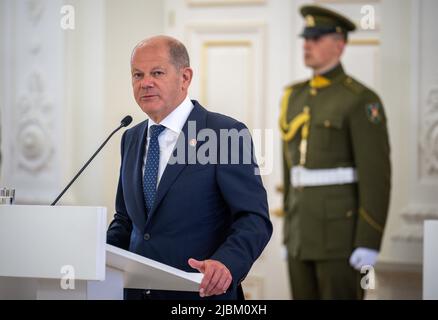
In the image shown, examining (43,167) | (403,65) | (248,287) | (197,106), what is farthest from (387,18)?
(197,106)

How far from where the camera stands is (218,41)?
4.30 metres

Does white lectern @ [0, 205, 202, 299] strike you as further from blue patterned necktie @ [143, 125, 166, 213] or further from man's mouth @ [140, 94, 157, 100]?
man's mouth @ [140, 94, 157, 100]

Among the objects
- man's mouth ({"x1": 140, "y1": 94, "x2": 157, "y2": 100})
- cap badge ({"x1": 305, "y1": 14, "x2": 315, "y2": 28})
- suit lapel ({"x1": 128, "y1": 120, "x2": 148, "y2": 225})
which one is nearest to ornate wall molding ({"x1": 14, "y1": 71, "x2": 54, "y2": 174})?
cap badge ({"x1": 305, "y1": 14, "x2": 315, "y2": 28})

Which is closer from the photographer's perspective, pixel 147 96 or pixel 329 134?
pixel 147 96

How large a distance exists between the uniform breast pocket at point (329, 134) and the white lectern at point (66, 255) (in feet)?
6.43

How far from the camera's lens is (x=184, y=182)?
6.06 feet

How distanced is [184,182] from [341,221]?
1.81 meters

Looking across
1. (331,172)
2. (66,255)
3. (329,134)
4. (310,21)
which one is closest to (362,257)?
(331,172)

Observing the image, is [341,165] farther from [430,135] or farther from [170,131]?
[170,131]

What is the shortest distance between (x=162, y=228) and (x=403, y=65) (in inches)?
91.3

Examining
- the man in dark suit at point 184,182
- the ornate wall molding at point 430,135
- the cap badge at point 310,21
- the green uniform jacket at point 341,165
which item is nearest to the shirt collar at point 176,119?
the man in dark suit at point 184,182

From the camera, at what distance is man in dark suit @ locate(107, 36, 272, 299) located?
1831 mm

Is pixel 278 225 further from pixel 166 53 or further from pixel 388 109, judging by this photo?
pixel 166 53

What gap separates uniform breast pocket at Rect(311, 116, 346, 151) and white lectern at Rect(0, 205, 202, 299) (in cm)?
196
